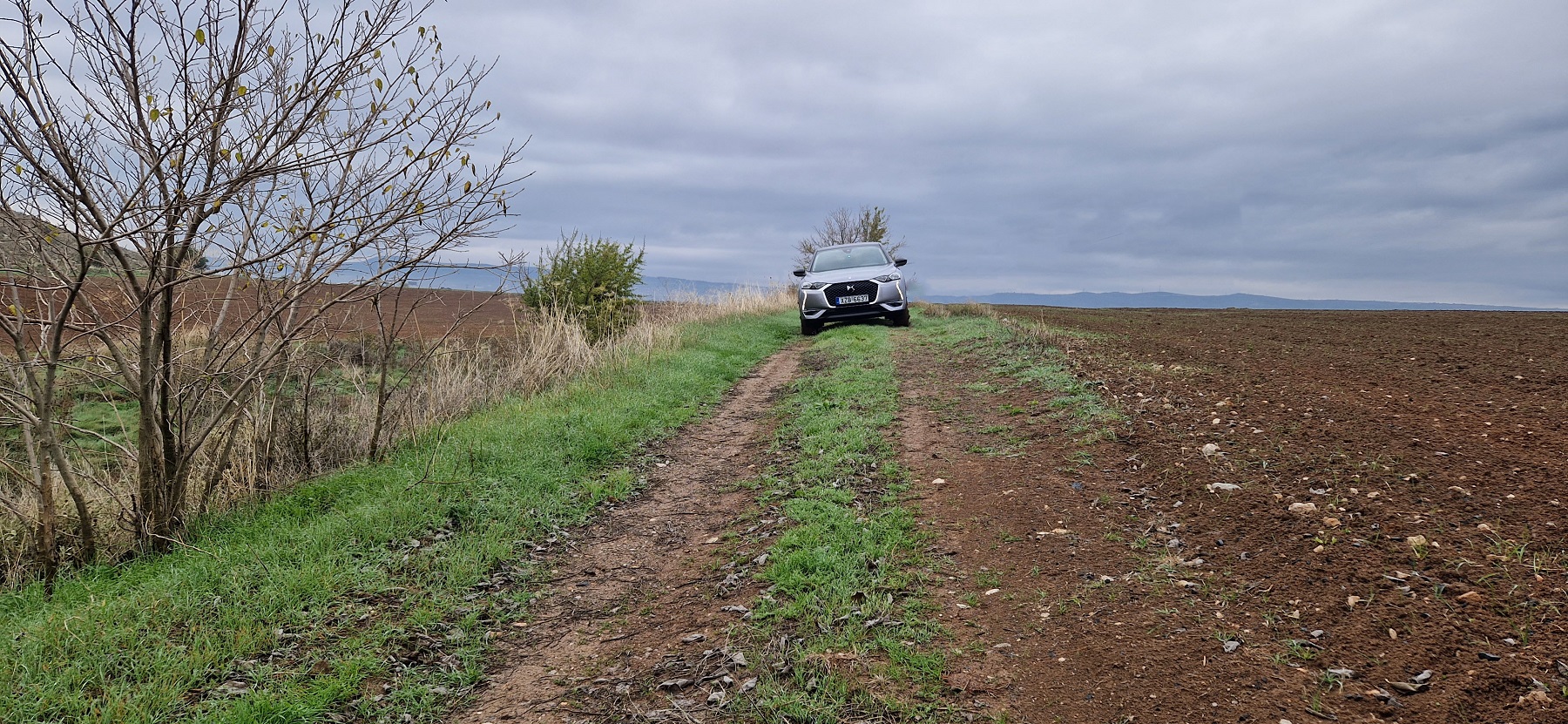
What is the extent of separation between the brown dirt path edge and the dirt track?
0.02 metres

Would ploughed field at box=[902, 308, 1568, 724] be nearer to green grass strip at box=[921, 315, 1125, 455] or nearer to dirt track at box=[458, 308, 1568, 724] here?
dirt track at box=[458, 308, 1568, 724]

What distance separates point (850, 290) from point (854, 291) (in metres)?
0.08

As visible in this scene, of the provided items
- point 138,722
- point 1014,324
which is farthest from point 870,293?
point 138,722

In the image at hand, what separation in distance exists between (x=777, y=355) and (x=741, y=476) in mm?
7471

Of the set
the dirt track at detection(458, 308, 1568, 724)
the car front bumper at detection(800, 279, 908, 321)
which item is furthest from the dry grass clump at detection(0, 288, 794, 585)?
the car front bumper at detection(800, 279, 908, 321)

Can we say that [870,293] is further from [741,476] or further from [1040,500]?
→ [1040,500]

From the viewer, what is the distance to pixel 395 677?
352cm

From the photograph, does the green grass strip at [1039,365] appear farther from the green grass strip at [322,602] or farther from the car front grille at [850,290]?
the green grass strip at [322,602]

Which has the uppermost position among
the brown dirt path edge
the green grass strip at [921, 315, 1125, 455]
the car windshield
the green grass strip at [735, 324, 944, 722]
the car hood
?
the car windshield

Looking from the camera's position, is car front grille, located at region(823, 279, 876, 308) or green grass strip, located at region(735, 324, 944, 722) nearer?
green grass strip, located at region(735, 324, 944, 722)

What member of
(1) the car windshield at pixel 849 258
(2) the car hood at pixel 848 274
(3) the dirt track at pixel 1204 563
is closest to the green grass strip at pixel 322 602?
(3) the dirt track at pixel 1204 563

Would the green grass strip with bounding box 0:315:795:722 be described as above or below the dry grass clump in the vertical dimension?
below

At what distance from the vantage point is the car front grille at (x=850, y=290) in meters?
15.8

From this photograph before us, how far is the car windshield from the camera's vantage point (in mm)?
16688
